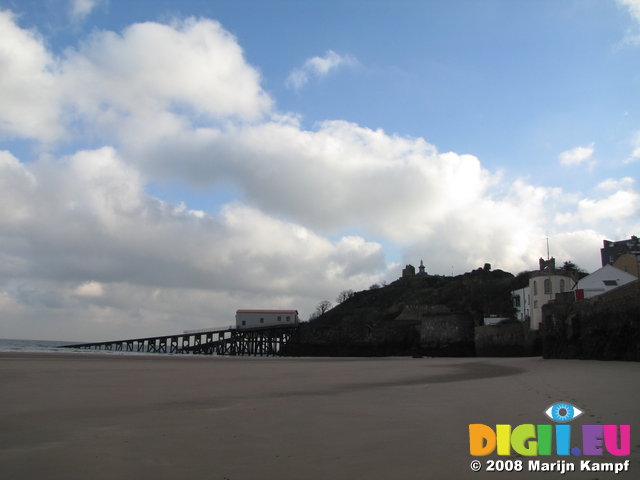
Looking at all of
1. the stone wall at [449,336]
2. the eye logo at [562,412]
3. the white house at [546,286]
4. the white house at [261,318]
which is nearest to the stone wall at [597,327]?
the white house at [546,286]

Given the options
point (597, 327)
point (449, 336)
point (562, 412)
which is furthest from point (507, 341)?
point (562, 412)

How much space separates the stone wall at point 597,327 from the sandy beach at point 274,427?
9.43 m

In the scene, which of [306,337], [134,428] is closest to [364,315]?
[306,337]

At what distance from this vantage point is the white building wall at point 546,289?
3912cm

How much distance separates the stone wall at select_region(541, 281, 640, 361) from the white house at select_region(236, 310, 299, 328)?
Answer: 6173cm

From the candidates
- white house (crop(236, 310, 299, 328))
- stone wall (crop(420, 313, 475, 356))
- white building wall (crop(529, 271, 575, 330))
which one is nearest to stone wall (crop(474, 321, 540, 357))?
stone wall (crop(420, 313, 475, 356))

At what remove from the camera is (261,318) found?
85625 millimetres

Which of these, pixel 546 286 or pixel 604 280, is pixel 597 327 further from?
pixel 604 280

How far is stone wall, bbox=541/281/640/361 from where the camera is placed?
19719 mm

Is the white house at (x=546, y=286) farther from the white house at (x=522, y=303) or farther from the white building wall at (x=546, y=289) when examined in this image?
the white house at (x=522, y=303)

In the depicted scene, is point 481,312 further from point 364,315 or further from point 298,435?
point 298,435

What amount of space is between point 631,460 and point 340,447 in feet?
9.54

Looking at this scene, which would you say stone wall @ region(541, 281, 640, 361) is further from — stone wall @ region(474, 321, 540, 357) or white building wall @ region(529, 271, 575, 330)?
white building wall @ region(529, 271, 575, 330)

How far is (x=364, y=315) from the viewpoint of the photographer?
90750 mm
